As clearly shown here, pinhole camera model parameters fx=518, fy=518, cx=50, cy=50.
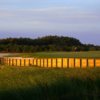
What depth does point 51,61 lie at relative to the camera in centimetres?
3712

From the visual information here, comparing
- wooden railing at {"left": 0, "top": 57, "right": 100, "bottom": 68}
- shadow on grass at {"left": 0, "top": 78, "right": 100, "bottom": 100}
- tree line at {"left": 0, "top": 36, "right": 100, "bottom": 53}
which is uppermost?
shadow on grass at {"left": 0, "top": 78, "right": 100, "bottom": 100}

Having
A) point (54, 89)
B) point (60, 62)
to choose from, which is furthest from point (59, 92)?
point (60, 62)

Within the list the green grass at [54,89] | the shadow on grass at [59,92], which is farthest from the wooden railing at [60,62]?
the shadow on grass at [59,92]

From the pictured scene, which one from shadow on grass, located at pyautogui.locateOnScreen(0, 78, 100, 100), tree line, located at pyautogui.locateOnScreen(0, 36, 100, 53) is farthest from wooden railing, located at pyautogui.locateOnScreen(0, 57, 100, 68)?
tree line, located at pyautogui.locateOnScreen(0, 36, 100, 53)

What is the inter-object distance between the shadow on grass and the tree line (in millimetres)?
55481

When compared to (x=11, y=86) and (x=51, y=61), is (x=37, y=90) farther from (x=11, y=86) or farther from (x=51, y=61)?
(x=51, y=61)

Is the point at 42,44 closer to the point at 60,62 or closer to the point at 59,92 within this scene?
the point at 60,62

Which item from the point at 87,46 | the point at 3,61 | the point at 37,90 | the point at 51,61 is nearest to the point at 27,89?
the point at 37,90

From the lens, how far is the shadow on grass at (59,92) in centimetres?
1421

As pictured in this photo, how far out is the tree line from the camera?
74312 millimetres

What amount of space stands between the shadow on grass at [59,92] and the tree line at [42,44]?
182ft

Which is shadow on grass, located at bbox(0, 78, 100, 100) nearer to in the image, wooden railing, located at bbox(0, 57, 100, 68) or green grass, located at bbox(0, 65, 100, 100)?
green grass, located at bbox(0, 65, 100, 100)

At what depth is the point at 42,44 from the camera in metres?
Result: 83.4

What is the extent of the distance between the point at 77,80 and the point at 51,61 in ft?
69.1
